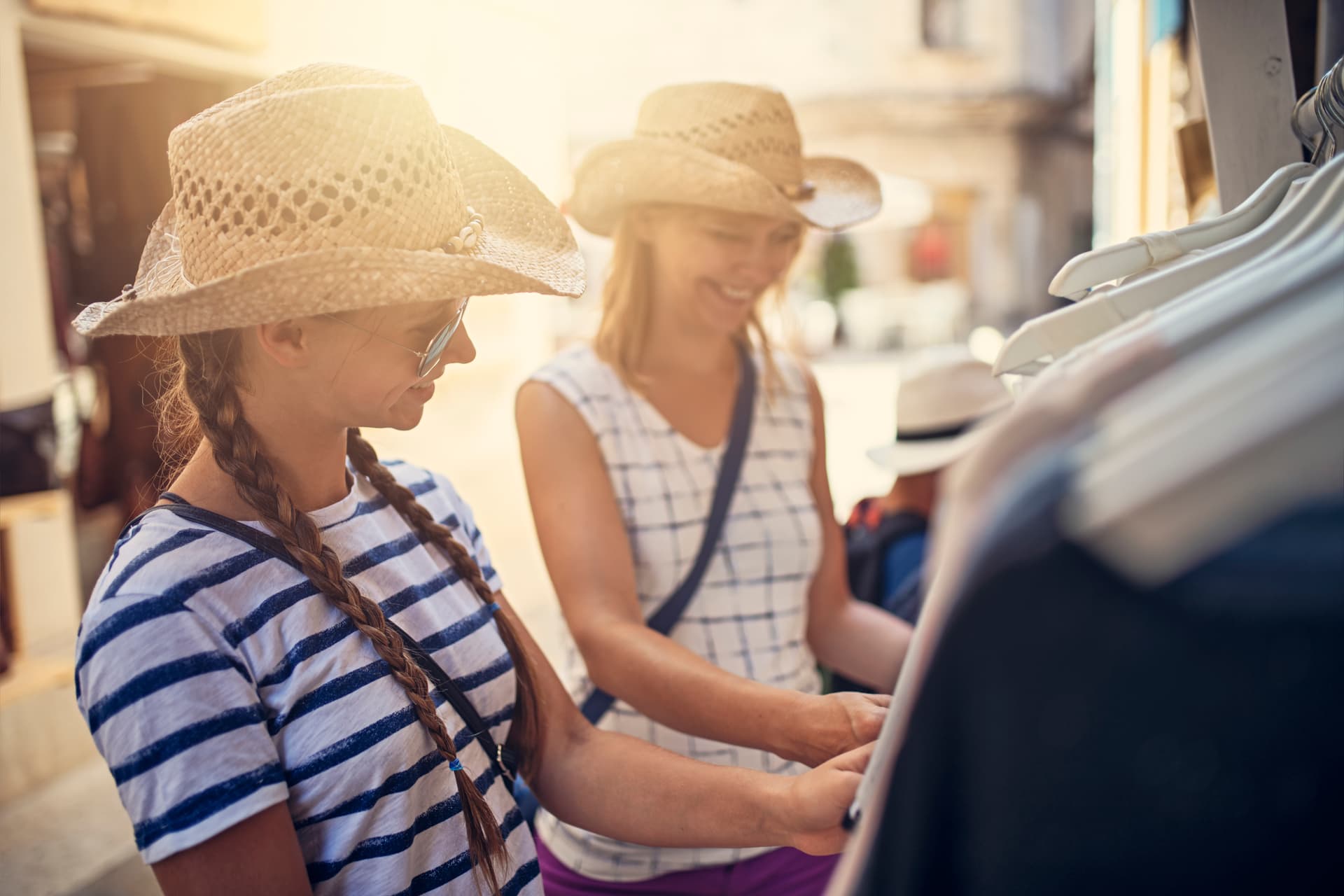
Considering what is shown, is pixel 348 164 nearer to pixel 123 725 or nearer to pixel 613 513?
pixel 123 725

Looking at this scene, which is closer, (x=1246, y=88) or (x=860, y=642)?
(x=1246, y=88)

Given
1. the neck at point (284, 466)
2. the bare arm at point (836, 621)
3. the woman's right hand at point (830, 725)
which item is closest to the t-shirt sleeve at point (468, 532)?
the neck at point (284, 466)

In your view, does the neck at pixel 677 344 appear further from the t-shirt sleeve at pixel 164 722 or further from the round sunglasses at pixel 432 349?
the t-shirt sleeve at pixel 164 722

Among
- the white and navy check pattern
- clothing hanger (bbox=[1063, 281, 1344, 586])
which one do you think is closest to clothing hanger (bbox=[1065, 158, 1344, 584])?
clothing hanger (bbox=[1063, 281, 1344, 586])

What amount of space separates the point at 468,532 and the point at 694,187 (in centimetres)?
79

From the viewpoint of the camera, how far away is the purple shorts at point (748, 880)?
1751 millimetres

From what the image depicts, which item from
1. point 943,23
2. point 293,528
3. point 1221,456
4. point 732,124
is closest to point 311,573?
point 293,528

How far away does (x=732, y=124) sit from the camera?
2.00 metres

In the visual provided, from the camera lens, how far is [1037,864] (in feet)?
1.76

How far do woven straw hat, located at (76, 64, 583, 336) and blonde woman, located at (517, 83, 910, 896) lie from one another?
705 millimetres

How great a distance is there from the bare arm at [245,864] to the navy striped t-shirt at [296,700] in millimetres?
20

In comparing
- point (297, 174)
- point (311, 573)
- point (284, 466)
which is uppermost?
point (297, 174)

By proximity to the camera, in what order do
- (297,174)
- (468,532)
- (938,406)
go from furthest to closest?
1. (938,406)
2. (468,532)
3. (297,174)

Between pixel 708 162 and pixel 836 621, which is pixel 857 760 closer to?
pixel 836 621
